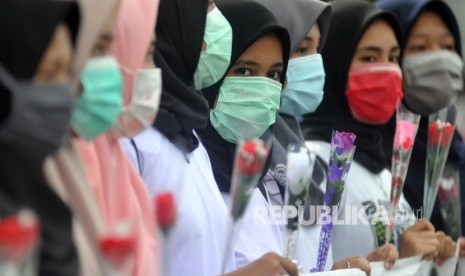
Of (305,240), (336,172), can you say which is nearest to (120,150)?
(336,172)

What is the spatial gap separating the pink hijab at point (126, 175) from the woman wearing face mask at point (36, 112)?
474mm

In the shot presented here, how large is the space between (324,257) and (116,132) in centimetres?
128

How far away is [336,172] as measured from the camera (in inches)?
185

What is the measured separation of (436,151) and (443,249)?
0.57m

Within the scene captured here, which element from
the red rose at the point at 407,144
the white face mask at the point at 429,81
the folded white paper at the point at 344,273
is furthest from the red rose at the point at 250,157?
the white face mask at the point at 429,81

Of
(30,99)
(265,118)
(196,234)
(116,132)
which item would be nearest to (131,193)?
(116,132)

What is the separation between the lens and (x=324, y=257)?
15.9ft

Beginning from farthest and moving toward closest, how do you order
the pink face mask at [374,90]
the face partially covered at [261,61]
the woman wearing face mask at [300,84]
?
1. the pink face mask at [374,90]
2. the woman wearing face mask at [300,84]
3. the face partially covered at [261,61]

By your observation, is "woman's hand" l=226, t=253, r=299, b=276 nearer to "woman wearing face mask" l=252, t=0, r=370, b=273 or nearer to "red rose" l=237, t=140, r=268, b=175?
"red rose" l=237, t=140, r=268, b=175

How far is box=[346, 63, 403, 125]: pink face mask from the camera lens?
20.8 ft

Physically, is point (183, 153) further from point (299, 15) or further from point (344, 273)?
point (299, 15)

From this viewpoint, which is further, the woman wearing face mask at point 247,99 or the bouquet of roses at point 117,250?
the woman wearing face mask at point 247,99

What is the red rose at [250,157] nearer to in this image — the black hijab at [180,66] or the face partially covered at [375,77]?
the black hijab at [180,66]

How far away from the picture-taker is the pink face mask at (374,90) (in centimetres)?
633
